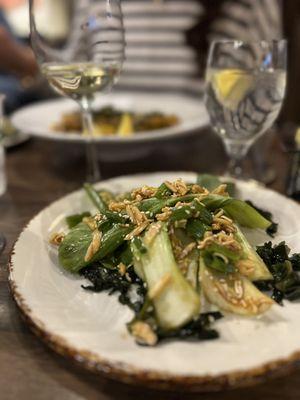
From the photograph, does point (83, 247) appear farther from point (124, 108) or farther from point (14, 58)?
point (14, 58)

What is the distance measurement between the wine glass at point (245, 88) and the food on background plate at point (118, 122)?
39cm

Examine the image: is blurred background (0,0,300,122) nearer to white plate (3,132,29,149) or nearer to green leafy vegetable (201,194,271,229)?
white plate (3,132,29,149)

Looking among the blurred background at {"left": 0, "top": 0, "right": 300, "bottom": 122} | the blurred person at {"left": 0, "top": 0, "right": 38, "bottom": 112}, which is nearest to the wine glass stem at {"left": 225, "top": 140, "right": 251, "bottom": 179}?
the blurred person at {"left": 0, "top": 0, "right": 38, "bottom": 112}

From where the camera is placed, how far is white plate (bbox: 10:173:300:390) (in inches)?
18.6

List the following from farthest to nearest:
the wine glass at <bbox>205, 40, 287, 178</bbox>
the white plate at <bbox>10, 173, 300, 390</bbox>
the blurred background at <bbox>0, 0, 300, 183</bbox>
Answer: the blurred background at <bbox>0, 0, 300, 183</bbox> < the wine glass at <bbox>205, 40, 287, 178</bbox> < the white plate at <bbox>10, 173, 300, 390</bbox>

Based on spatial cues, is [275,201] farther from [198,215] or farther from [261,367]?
[261,367]

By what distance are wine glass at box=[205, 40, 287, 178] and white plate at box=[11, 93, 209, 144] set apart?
247 millimetres

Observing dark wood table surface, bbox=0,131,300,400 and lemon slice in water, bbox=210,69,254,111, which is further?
lemon slice in water, bbox=210,69,254,111

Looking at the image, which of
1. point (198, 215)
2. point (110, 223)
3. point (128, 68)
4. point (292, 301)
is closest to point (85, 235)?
point (110, 223)

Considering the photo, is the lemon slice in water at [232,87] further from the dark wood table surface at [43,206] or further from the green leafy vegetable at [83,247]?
the green leafy vegetable at [83,247]

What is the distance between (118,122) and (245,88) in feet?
1.92

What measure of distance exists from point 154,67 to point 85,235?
2.40 m

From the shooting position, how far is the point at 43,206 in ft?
3.45

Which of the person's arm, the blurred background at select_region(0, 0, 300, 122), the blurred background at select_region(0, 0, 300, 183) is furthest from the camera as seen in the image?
the blurred background at select_region(0, 0, 300, 122)
